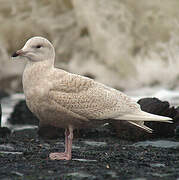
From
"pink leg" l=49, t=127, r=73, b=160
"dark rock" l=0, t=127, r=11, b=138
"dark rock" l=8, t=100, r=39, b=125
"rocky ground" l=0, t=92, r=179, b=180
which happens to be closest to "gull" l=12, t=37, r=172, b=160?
"pink leg" l=49, t=127, r=73, b=160

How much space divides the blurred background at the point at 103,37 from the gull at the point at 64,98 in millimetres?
12634

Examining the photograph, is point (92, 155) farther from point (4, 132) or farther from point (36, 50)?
point (4, 132)

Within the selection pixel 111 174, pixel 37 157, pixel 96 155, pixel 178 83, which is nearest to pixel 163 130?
pixel 96 155

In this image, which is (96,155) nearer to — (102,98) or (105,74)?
(102,98)

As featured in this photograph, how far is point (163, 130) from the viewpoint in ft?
32.9

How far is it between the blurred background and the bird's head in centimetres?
1285

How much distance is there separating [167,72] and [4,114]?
8302 millimetres

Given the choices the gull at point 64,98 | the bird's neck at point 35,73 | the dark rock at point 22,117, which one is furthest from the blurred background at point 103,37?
the bird's neck at point 35,73

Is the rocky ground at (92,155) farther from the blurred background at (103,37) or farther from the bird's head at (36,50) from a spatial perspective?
the blurred background at (103,37)

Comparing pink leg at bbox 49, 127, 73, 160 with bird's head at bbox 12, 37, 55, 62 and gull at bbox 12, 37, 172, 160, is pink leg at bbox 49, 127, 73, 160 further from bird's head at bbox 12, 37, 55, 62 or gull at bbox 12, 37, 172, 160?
bird's head at bbox 12, 37, 55, 62

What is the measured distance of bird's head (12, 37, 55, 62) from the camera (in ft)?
25.5

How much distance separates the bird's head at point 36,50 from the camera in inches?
306

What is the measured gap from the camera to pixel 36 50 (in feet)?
25.7

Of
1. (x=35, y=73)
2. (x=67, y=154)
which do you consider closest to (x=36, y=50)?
(x=35, y=73)
